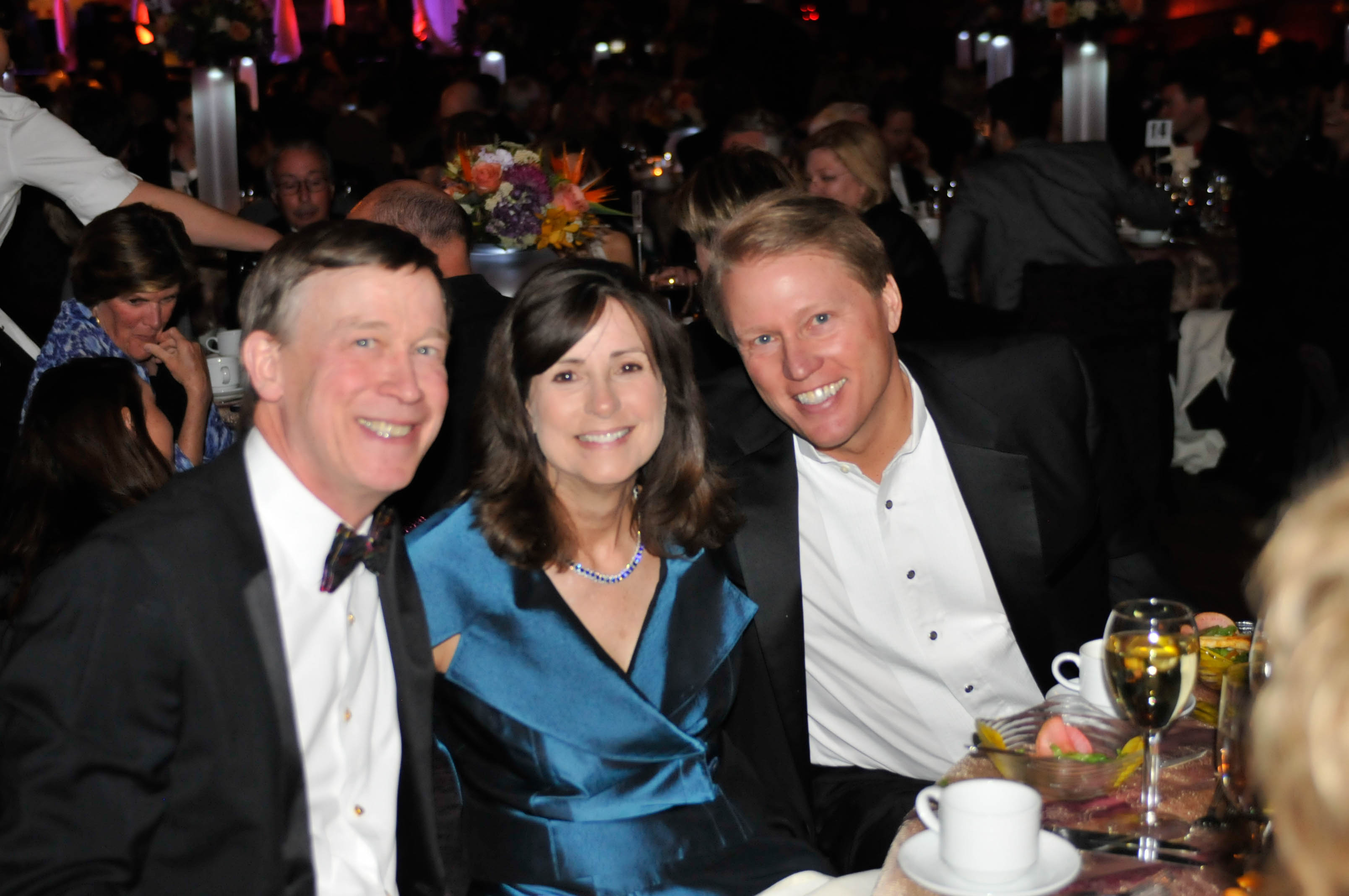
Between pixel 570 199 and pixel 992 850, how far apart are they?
325 centimetres

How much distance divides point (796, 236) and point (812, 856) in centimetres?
103

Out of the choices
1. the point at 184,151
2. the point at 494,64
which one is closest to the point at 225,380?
the point at 184,151

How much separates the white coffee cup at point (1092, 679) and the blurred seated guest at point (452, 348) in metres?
1.61

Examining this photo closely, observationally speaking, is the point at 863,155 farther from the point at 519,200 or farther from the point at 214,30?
the point at 214,30

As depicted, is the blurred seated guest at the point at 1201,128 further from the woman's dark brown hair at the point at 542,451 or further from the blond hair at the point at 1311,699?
the blond hair at the point at 1311,699

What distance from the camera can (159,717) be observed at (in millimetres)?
1445

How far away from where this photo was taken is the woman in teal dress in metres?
1.90

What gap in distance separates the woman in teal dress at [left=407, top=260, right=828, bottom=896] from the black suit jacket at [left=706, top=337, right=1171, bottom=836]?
8 cm

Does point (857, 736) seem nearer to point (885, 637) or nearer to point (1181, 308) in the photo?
point (885, 637)

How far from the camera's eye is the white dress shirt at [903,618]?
7.31 ft

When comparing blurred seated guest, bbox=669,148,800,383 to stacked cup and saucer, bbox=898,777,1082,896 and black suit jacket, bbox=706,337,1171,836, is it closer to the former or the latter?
black suit jacket, bbox=706,337,1171,836

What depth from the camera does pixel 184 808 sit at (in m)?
1.48

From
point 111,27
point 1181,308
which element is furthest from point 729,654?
point 111,27

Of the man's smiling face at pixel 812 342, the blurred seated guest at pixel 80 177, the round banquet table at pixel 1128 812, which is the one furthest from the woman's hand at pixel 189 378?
the round banquet table at pixel 1128 812
